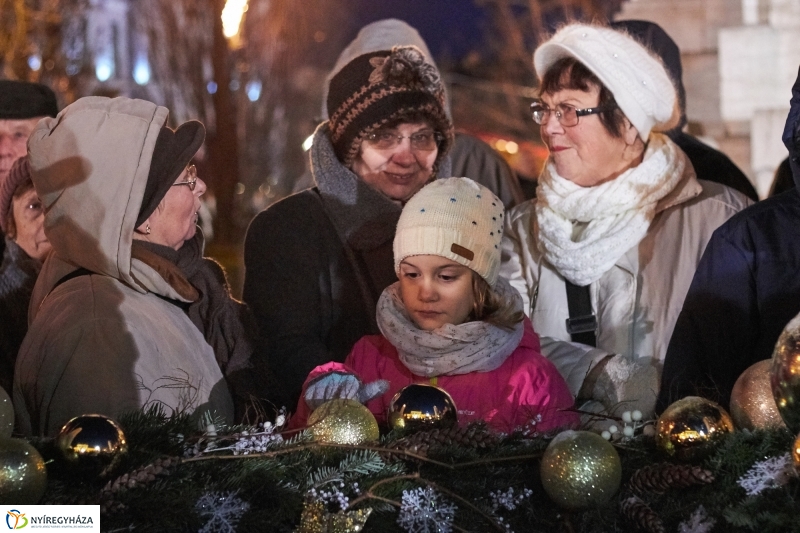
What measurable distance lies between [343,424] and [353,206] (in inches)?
74.4

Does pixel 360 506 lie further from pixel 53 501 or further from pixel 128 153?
pixel 128 153

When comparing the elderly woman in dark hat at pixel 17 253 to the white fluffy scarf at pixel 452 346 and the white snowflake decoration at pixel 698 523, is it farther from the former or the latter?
the white snowflake decoration at pixel 698 523

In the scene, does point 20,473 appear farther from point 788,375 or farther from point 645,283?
point 645,283

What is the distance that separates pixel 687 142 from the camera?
552 centimetres

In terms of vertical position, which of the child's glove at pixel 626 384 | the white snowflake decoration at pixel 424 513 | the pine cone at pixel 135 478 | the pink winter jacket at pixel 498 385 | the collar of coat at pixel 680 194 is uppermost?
the collar of coat at pixel 680 194

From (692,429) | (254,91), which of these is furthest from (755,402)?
(254,91)

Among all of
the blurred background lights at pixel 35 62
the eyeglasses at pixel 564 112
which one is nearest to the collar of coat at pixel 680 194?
the eyeglasses at pixel 564 112

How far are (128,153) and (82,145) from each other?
0.14 m

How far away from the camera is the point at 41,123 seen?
3617 millimetres

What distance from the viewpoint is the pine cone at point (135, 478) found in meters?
2.32

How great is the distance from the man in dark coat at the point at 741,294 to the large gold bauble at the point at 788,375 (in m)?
1.00

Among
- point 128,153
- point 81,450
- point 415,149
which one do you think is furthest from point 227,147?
point 81,450

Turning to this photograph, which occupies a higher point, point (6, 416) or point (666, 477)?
point (6, 416)

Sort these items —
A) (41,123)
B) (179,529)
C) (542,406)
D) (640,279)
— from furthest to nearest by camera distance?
(640,279) → (41,123) → (542,406) → (179,529)
